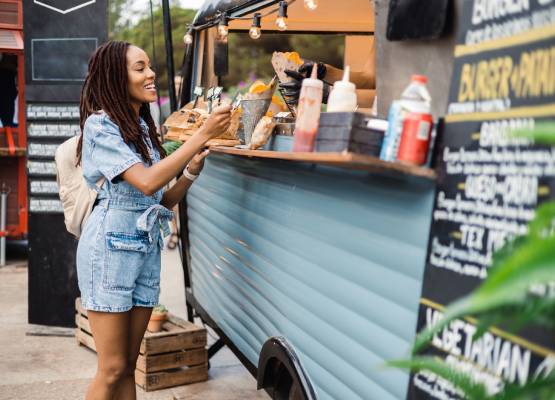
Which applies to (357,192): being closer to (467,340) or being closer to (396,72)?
(396,72)

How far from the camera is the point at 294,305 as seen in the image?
3.29 meters

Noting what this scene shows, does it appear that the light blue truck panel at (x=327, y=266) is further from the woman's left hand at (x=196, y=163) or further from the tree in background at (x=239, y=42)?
the tree in background at (x=239, y=42)

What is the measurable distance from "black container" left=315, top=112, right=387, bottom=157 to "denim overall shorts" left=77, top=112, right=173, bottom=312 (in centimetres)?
122

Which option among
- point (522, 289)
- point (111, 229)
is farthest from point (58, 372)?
point (522, 289)

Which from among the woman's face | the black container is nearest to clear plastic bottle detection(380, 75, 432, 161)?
the black container

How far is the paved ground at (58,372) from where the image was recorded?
486 cm

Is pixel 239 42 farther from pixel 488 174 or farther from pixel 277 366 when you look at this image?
pixel 488 174

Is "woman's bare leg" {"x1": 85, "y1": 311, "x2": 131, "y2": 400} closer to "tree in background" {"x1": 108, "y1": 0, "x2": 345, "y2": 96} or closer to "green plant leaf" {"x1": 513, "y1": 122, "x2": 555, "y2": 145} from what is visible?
"green plant leaf" {"x1": 513, "y1": 122, "x2": 555, "y2": 145}

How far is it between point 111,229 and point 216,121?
68cm

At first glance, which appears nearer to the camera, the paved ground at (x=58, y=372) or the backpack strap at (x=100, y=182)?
the backpack strap at (x=100, y=182)

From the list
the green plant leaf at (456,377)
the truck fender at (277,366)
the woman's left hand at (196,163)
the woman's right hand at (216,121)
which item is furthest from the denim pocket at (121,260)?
the green plant leaf at (456,377)

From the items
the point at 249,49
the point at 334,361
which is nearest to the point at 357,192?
the point at 334,361

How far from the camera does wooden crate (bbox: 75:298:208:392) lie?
4.86 m

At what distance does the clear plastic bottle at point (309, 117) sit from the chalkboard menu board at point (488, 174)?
1.91 feet
